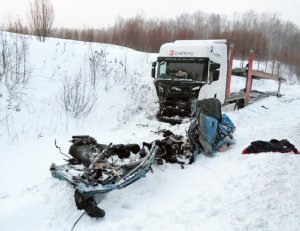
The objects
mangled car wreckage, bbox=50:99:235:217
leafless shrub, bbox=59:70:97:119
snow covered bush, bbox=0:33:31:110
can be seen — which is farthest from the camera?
leafless shrub, bbox=59:70:97:119

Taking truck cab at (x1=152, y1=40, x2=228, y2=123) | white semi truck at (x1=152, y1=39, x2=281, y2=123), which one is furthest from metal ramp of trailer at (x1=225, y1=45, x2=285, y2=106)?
truck cab at (x1=152, y1=40, x2=228, y2=123)

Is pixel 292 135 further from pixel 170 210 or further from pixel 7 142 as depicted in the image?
pixel 7 142

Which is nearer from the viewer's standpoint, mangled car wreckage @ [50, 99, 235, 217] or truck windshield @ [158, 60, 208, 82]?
mangled car wreckage @ [50, 99, 235, 217]

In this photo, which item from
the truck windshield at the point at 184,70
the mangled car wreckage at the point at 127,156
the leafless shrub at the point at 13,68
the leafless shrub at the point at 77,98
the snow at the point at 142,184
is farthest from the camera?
the truck windshield at the point at 184,70

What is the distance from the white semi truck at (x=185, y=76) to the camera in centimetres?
916

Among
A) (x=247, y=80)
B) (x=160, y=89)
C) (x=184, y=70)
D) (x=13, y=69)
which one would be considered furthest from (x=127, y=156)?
(x=247, y=80)

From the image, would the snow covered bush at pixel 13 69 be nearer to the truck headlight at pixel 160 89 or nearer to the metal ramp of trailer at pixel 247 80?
the truck headlight at pixel 160 89

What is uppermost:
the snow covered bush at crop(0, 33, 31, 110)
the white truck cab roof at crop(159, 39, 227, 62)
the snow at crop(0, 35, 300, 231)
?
the white truck cab roof at crop(159, 39, 227, 62)

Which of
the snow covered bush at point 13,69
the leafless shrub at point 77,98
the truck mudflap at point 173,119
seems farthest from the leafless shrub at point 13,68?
the truck mudflap at point 173,119

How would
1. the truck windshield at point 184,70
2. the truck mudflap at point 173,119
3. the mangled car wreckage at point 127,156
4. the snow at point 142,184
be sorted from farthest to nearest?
the truck windshield at point 184,70 < the truck mudflap at point 173,119 < the mangled car wreckage at point 127,156 < the snow at point 142,184

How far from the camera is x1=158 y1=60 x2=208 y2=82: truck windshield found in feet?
30.8

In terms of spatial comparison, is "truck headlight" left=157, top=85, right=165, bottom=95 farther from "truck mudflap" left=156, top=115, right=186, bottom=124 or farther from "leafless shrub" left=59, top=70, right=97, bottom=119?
"leafless shrub" left=59, top=70, right=97, bottom=119

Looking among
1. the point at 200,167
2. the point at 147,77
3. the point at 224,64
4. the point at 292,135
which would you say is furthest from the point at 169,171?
the point at 147,77

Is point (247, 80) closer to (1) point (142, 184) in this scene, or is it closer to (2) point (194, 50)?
(2) point (194, 50)
